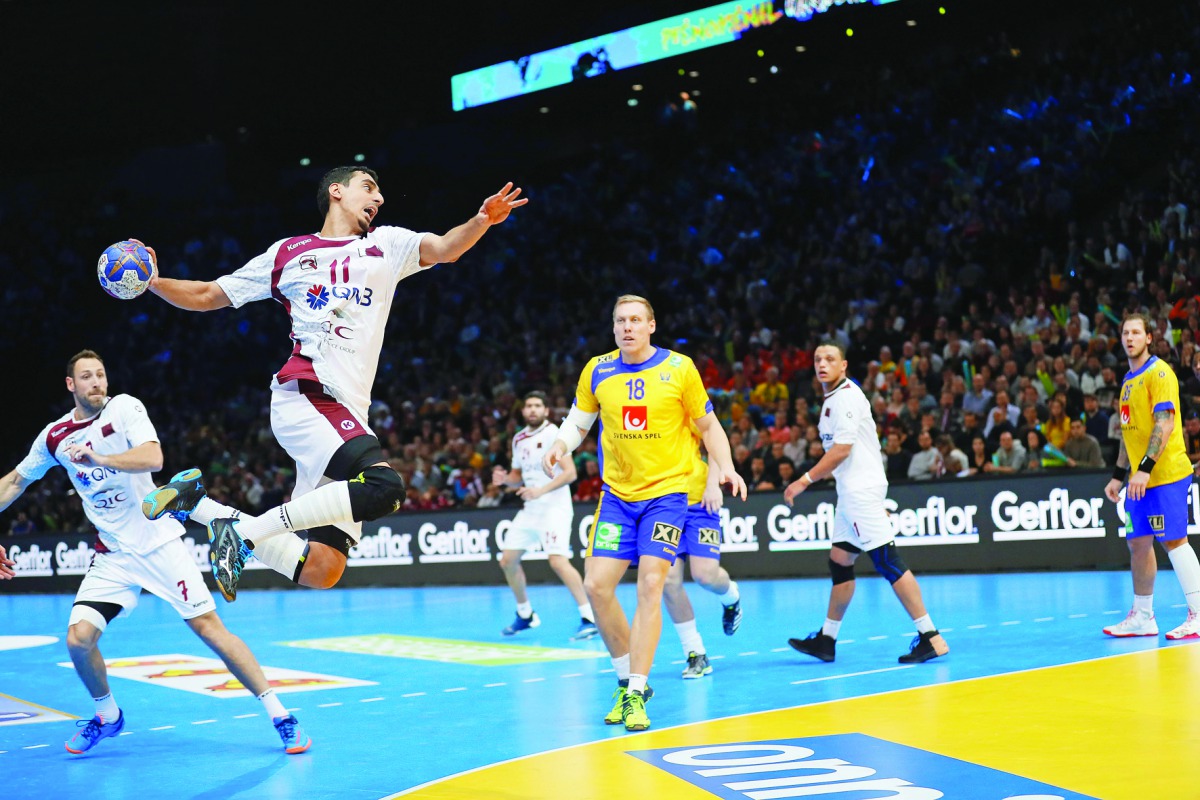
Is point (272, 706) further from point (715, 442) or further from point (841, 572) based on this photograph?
point (841, 572)

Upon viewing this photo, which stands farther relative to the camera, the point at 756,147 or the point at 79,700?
the point at 756,147

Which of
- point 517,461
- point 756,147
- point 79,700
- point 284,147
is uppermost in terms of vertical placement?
point 284,147

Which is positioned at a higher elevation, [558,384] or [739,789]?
[558,384]

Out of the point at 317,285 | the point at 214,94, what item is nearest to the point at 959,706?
the point at 317,285

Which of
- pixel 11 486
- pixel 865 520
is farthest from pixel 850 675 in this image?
pixel 11 486

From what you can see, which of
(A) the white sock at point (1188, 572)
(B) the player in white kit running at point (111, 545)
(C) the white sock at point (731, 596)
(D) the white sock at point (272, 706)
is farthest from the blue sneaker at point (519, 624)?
(A) the white sock at point (1188, 572)

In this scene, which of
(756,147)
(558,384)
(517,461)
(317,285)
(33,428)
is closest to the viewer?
(317,285)

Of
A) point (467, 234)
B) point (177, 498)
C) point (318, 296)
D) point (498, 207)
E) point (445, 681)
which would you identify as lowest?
point (445, 681)

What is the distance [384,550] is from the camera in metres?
20.3

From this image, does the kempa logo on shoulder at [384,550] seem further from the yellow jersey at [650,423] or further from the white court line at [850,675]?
the yellow jersey at [650,423]

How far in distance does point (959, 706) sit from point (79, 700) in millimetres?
6501

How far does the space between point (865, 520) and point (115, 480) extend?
16.7ft

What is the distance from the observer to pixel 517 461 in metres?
12.8

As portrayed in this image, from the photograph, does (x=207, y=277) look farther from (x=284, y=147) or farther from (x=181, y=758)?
(x=181, y=758)
